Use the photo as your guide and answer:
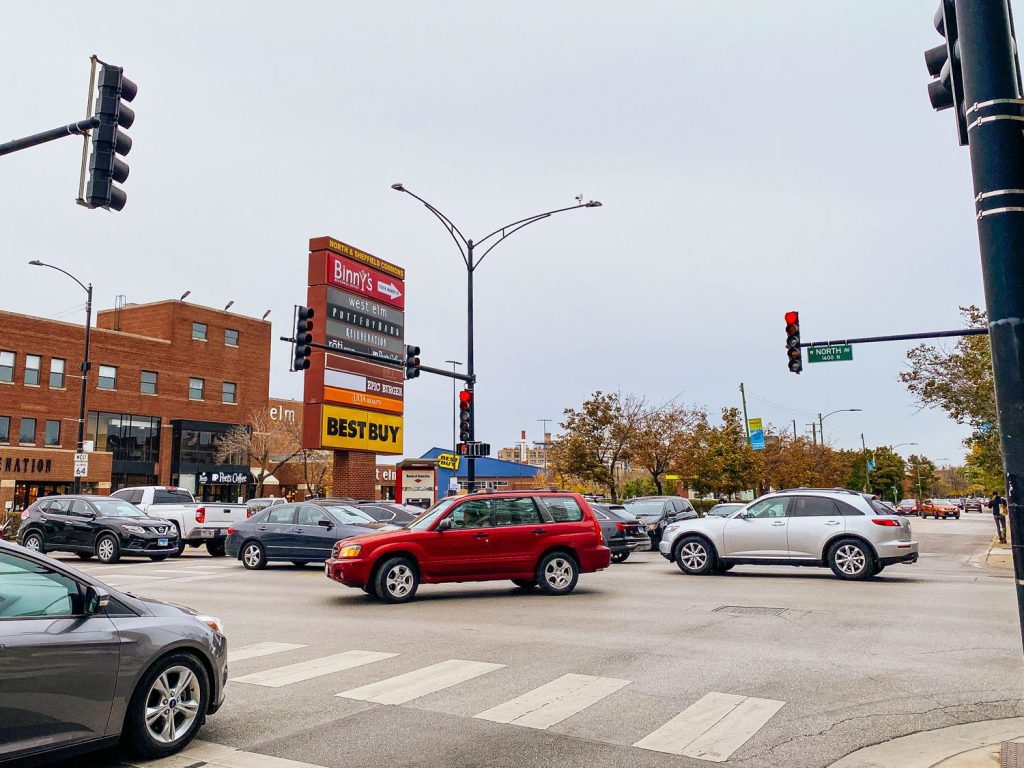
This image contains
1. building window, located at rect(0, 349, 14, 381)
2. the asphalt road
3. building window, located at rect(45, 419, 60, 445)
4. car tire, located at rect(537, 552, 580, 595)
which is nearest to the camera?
the asphalt road

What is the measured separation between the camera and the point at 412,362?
23734 mm

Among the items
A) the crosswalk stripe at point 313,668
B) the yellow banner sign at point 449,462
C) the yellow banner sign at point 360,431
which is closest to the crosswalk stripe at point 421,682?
the crosswalk stripe at point 313,668

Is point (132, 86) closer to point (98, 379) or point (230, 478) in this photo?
point (98, 379)

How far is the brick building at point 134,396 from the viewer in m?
47.3

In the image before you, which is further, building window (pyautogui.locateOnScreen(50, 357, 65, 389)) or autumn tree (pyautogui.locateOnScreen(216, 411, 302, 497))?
autumn tree (pyautogui.locateOnScreen(216, 411, 302, 497))

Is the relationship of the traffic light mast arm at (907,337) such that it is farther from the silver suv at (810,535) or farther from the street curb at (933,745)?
the street curb at (933,745)

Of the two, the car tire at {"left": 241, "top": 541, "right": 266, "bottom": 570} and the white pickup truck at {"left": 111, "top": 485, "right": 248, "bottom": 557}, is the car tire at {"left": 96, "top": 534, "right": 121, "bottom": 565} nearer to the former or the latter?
the white pickup truck at {"left": 111, "top": 485, "right": 248, "bottom": 557}

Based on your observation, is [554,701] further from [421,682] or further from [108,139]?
[108,139]

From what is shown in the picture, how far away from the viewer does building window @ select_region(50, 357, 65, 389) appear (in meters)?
49.4

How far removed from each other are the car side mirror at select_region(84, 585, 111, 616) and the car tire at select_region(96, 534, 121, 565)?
18.4 m

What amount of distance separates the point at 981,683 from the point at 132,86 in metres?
12.4

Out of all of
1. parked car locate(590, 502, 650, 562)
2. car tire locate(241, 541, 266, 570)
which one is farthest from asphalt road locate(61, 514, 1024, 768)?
parked car locate(590, 502, 650, 562)

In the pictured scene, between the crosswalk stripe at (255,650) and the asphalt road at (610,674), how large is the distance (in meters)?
0.06

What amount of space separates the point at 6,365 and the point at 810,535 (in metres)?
46.6
